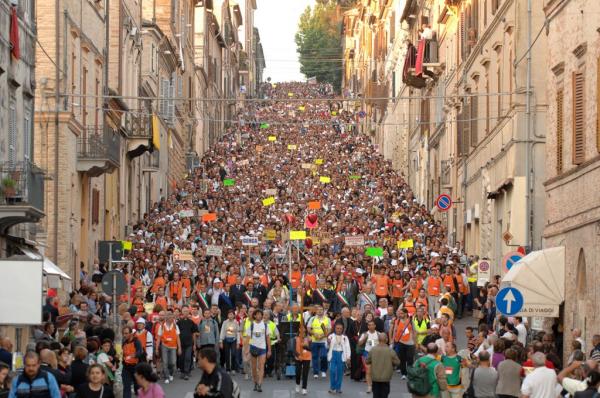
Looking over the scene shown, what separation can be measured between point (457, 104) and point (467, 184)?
3.31 metres

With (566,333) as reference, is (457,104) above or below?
above

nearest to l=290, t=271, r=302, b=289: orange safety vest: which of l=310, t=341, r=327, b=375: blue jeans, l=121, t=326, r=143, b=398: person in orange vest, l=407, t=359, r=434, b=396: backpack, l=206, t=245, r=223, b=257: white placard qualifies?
l=206, t=245, r=223, b=257: white placard

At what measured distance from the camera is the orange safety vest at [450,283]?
133 feet

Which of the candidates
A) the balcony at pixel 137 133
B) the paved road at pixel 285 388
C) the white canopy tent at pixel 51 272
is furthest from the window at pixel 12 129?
the balcony at pixel 137 133

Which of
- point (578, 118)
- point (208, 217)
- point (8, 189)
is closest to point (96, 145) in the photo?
point (208, 217)

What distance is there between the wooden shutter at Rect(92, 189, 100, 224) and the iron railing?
75.5 inches

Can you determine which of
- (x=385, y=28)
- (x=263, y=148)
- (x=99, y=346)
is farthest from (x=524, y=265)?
(x=385, y=28)

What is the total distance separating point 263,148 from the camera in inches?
3851

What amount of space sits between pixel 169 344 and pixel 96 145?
13.9 meters

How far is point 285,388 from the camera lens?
31031 mm

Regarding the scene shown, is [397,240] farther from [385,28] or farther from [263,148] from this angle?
[385,28]

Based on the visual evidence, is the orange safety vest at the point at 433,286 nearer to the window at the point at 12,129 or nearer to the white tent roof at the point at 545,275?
the white tent roof at the point at 545,275

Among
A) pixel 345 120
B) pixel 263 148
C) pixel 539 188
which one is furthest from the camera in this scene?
pixel 345 120

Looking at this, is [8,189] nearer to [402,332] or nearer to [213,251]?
[402,332]
